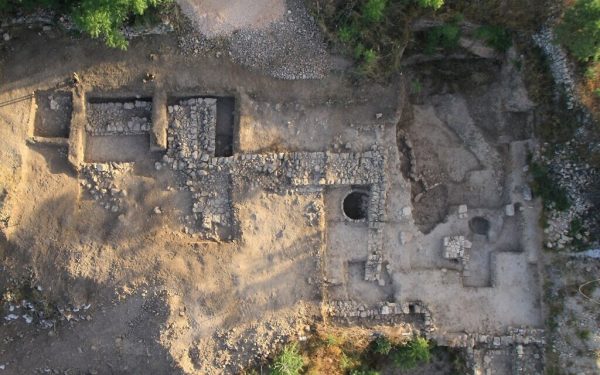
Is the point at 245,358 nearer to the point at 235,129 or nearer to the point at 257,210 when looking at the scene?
the point at 257,210

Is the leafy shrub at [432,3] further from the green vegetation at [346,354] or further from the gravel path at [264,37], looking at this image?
the green vegetation at [346,354]

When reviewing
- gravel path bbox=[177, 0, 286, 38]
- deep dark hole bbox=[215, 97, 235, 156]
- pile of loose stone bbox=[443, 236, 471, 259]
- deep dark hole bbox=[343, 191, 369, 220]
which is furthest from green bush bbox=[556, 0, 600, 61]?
→ deep dark hole bbox=[215, 97, 235, 156]

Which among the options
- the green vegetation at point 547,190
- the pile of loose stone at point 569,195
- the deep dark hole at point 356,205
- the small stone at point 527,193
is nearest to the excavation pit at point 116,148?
the deep dark hole at point 356,205

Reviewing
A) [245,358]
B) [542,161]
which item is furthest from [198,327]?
[542,161]

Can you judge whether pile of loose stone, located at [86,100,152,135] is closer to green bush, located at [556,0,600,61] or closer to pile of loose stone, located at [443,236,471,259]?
pile of loose stone, located at [443,236,471,259]

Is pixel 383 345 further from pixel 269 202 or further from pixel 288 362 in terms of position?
pixel 269 202

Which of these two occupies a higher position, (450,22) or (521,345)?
(450,22)

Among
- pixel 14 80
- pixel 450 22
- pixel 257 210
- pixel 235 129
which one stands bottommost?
pixel 257 210
